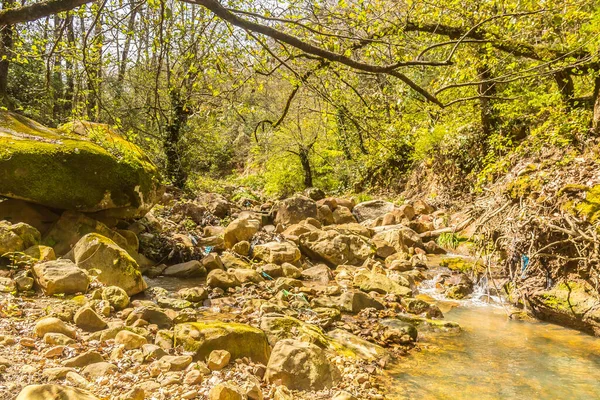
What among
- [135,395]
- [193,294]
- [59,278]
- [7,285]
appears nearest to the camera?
[135,395]

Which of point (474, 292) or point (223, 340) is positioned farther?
point (474, 292)

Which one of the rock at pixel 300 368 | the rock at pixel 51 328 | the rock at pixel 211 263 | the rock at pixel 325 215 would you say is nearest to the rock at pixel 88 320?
the rock at pixel 51 328

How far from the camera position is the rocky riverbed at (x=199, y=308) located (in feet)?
8.85

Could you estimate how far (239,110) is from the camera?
13.6ft

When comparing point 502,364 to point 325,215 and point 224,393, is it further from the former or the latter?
point 325,215

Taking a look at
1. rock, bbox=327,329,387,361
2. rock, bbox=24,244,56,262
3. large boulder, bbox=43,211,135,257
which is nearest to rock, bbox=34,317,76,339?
rock, bbox=24,244,56,262

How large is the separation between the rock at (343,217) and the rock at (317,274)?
459cm

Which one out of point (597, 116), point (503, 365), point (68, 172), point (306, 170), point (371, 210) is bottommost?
point (503, 365)

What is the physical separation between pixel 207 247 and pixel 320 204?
17.5ft

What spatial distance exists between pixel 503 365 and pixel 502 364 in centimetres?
2

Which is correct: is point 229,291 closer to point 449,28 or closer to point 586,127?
point 449,28

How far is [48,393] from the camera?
77.4 inches

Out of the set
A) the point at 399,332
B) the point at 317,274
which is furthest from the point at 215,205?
the point at 399,332

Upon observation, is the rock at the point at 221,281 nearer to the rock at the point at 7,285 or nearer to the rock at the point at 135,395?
the rock at the point at 7,285
